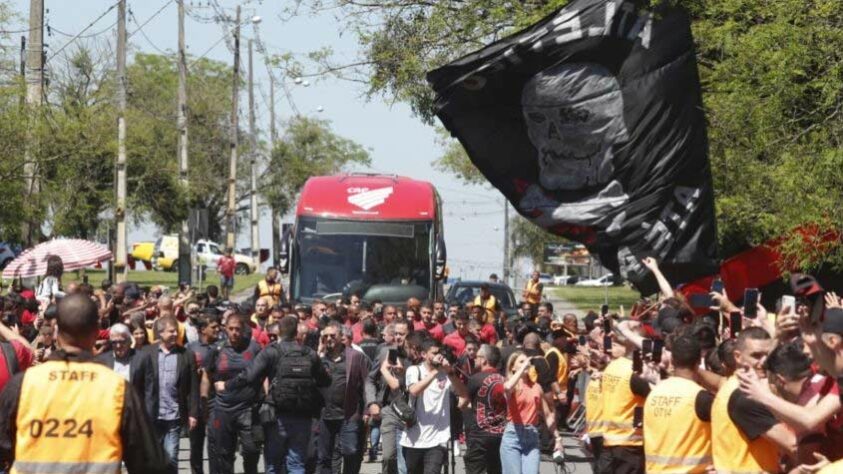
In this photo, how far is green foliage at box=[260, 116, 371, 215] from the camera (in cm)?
9012

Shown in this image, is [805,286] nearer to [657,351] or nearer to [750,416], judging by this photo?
[750,416]

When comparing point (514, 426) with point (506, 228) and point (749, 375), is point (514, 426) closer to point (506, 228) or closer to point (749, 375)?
point (749, 375)

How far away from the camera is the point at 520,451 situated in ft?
48.6

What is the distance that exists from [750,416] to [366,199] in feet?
73.9

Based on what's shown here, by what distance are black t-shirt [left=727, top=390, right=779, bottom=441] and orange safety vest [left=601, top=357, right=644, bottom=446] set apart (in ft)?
13.0

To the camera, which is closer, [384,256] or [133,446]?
[133,446]

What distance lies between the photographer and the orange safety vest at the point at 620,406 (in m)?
12.7

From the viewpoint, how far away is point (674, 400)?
9508mm

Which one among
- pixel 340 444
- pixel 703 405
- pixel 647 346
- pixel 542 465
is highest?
pixel 647 346

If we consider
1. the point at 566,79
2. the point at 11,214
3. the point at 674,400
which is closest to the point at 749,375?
the point at 674,400

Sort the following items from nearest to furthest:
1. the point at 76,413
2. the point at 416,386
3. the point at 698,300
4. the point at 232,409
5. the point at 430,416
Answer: the point at 76,413, the point at 416,386, the point at 430,416, the point at 232,409, the point at 698,300

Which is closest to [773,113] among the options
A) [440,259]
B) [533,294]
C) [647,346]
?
[647,346]

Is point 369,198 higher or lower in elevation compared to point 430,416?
higher

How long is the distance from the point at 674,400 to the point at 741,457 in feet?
2.75
